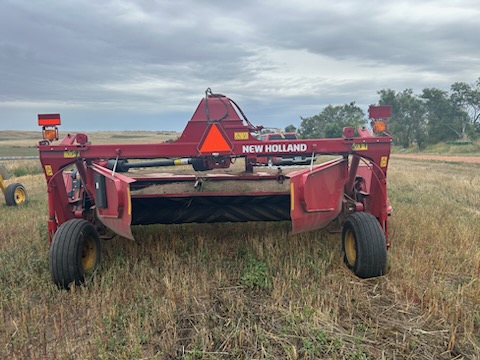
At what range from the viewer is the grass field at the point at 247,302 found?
256 centimetres

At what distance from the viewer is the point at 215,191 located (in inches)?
161

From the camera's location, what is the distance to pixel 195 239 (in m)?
4.88

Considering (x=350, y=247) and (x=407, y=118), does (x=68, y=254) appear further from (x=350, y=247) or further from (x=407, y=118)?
(x=407, y=118)

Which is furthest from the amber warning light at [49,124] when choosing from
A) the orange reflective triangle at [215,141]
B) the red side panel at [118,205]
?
the orange reflective triangle at [215,141]

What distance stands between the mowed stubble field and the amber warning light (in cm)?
129

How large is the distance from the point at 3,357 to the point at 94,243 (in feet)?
4.65

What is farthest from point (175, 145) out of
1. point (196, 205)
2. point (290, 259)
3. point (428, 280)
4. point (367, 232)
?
point (428, 280)

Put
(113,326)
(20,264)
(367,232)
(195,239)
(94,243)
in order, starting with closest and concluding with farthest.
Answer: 1. (113,326)
2. (367,232)
3. (94,243)
4. (20,264)
5. (195,239)

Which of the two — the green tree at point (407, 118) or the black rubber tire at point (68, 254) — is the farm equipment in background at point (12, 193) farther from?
the green tree at point (407, 118)

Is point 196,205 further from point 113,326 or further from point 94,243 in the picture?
point 113,326

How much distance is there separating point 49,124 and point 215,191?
1.73 meters

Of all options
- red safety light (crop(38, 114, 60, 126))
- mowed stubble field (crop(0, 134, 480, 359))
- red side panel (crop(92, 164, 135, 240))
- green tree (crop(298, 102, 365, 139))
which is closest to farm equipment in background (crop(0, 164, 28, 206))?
mowed stubble field (crop(0, 134, 480, 359))

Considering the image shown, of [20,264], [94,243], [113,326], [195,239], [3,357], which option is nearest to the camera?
[3,357]

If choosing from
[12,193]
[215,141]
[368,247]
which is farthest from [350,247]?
[12,193]
